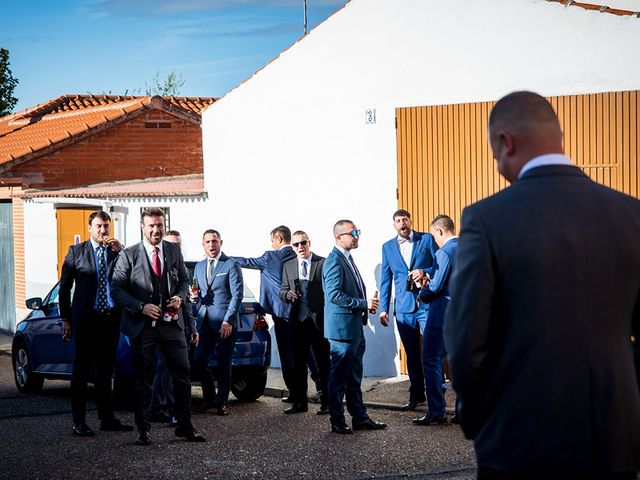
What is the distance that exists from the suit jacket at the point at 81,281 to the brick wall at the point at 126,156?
13.8 meters

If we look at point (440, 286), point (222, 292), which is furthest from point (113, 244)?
point (440, 286)

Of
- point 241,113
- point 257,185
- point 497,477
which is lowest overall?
point 497,477

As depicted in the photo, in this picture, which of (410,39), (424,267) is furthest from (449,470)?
(410,39)

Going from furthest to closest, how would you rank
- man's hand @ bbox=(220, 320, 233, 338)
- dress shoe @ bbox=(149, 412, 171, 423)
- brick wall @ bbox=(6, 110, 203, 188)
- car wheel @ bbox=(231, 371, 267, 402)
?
brick wall @ bbox=(6, 110, 203, 188) → car wheel @ bbox=(231, 371, 267, 402) → man's hand @ bbox=(220, 320, 233, 338) → dress shoe @ bbox=(149, 412, 171, 423)

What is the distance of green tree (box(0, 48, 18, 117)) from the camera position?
44125 millimetres

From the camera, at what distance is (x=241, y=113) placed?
16172 millimetres

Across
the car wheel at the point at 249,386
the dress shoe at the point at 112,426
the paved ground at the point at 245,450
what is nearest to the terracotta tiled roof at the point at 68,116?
the car wheel at the point at 249,386

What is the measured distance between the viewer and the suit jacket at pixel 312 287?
11.8 meters

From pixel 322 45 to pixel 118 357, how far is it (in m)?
5.14

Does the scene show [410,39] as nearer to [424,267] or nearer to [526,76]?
[526,76]

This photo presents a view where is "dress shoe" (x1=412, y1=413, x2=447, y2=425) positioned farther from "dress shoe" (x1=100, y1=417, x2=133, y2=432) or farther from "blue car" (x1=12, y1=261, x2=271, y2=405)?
"dress shoe" (x1=100, y1=417, x2=133, y2=432)

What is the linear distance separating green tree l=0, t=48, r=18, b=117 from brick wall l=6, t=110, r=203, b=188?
20171mm

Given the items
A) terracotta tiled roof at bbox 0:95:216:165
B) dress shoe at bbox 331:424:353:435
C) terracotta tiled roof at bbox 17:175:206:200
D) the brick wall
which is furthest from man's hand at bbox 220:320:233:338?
the brick wall

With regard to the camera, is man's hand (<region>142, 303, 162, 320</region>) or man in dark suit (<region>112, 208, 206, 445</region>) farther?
man in dark suit (<region>112, 208, 206, 445</region>)
